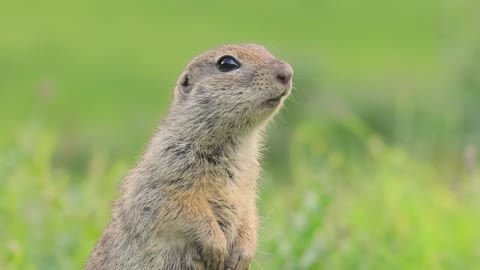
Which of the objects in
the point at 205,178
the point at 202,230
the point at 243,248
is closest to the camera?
the point at 202,230

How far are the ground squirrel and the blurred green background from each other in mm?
532

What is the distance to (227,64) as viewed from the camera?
6.04 m

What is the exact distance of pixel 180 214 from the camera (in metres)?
5.74

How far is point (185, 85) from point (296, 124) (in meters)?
9.61

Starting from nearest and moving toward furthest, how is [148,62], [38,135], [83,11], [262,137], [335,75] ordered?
[262,137]
[38,135]
[335,75]
[148,62]
[83,11]

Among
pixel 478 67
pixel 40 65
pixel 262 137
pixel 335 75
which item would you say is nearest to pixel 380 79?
pixel 335 75

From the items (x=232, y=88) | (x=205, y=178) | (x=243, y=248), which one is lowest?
(x=243, y=248)

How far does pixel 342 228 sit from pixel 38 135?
5.83ft

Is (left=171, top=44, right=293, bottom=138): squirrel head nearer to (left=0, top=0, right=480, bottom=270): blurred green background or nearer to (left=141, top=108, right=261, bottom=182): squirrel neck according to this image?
(left=141, top=108, right=261, bottom=182): squirrel neck

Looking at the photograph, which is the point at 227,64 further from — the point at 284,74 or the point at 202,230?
the point at 202,230

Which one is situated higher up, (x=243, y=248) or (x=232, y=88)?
(x=232, y=88)

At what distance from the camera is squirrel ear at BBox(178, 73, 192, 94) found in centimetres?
616

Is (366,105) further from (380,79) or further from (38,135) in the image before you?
(38,135)

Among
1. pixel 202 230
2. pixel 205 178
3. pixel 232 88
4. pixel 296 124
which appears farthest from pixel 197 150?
pixel 296 124
